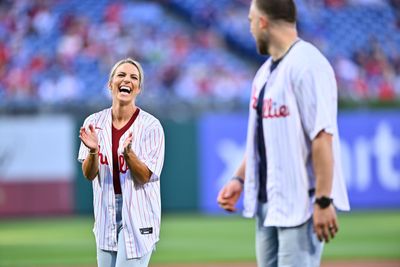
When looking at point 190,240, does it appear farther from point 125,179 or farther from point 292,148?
point 292,148

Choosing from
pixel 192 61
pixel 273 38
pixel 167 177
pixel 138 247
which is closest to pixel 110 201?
pixel 138 247

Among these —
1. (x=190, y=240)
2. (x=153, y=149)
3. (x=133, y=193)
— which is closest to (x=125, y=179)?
(x=133, y=193)

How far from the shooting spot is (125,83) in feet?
18.4

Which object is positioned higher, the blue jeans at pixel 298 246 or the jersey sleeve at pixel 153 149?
the jersey sleeve at pixel 153 149

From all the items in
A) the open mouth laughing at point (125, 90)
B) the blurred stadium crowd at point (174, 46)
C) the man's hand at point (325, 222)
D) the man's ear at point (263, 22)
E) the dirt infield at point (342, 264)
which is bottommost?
the dirt infield at point (342, 264)

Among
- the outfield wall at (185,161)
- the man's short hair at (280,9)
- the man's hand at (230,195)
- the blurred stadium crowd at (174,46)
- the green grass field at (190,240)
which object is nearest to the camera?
the man's short hair at (280,9)

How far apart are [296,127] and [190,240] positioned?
971cm

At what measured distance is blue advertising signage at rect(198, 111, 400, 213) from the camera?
17.5 metres

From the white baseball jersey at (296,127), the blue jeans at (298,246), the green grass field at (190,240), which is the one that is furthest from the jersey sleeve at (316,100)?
the green grass field at (190,240)

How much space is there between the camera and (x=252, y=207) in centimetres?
483

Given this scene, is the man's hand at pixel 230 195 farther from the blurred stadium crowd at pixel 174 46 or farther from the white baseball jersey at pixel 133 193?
the blurred stadium crowd at pixel 174 46

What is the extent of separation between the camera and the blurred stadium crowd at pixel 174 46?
1908cm


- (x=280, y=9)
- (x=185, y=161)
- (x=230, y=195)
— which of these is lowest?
(x=230, y=195)

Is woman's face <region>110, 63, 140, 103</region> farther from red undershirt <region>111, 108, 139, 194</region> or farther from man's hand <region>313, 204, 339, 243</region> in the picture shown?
man's hand <region>313, 204, 339, 243</region>
